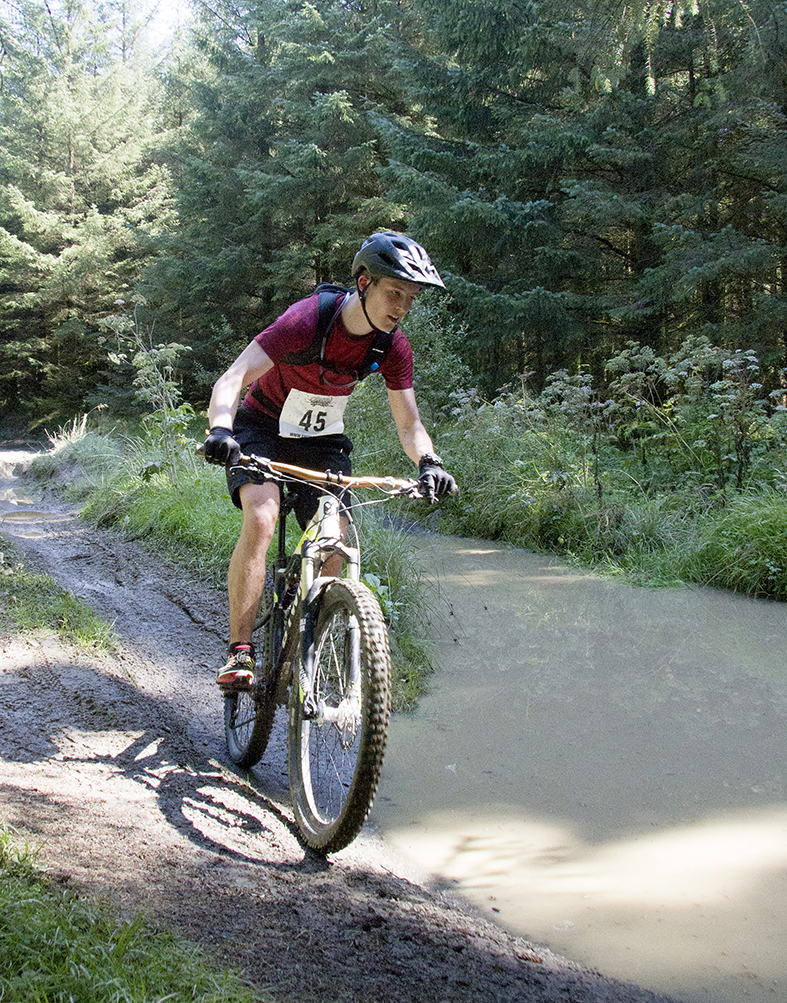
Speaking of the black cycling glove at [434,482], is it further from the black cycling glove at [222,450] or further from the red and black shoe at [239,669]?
the red and black shoe at [239,669]

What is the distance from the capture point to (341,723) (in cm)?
277

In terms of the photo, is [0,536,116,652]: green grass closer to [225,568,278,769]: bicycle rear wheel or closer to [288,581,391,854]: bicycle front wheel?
[225,568,278,769]: bicycle rear wheel

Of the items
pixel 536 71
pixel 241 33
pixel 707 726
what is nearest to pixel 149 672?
pixel 707 726

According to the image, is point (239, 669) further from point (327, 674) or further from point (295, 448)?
point (295, 448)

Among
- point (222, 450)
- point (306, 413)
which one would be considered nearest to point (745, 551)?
point (306, 413)

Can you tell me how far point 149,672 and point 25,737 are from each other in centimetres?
113

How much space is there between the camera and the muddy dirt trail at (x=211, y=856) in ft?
6.99

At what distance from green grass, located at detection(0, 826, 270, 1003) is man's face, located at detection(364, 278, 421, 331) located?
223 cm

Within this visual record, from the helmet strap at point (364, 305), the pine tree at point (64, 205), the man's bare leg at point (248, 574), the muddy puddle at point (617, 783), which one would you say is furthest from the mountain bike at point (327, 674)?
the pine tree at point (64, 205)

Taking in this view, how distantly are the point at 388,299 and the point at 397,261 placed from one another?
0.16 metres

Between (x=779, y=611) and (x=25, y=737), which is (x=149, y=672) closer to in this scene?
(x=25, y=737)

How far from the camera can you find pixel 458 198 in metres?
12.9

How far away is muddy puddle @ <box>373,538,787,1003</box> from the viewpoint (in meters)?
2.55

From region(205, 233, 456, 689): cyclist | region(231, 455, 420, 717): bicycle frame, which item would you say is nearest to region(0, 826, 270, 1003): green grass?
region(231, 455, 420, 717): bicycle frame
